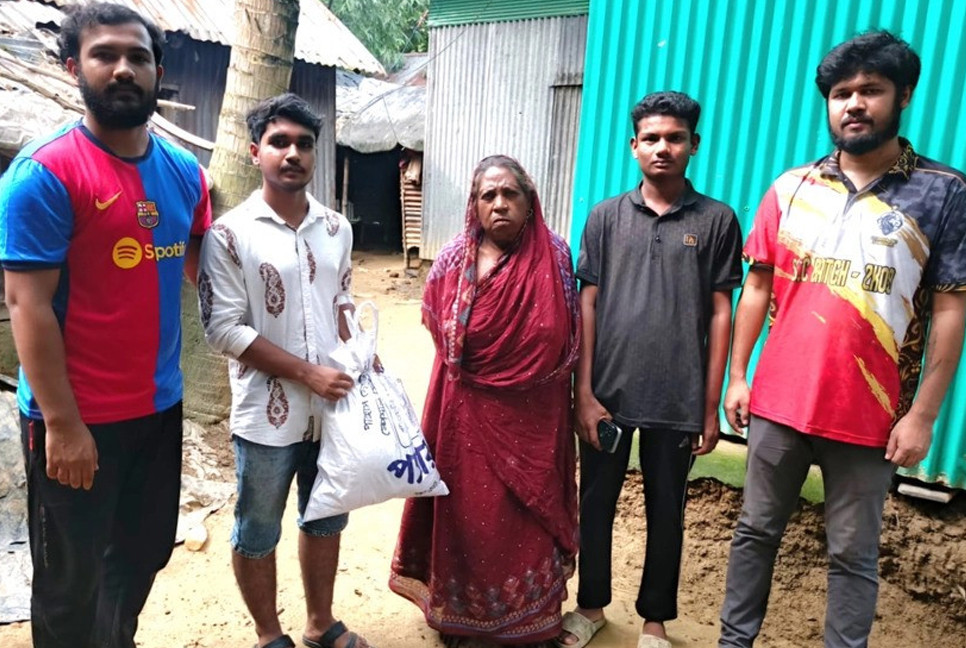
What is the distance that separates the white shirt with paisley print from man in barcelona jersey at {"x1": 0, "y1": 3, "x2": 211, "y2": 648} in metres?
0.12

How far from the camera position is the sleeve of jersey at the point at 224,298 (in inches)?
82.4

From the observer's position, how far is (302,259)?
2.21 m

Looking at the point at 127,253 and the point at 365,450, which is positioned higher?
the point at 127,253

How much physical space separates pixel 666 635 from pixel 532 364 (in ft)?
4.14

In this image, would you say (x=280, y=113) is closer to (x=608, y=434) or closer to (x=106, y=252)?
(x=106, y=252)

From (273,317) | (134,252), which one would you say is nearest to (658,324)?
(273,317)

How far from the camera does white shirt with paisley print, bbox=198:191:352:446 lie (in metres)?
2.11

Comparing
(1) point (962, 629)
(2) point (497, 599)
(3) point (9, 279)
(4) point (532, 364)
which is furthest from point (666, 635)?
(3) point (9, 279)

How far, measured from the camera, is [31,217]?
1686 mm

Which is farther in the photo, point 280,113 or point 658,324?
point 658,324

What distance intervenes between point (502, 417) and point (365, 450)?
20.8 inches

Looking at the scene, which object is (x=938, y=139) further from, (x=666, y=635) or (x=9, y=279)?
(x=9, y=279)

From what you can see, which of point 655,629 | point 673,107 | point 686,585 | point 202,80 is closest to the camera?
point 673,107

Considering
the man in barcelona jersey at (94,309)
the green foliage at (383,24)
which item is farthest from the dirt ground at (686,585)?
the green foliage at (383,24)
